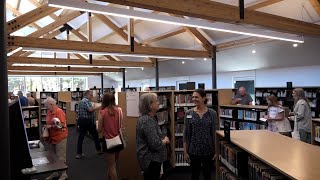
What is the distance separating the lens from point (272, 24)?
542 cm

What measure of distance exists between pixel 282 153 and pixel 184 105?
155 inches

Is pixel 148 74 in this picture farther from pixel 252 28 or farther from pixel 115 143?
pixel 115 143

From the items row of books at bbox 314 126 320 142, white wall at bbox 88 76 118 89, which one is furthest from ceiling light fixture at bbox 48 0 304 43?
white wall at bbox 88 76 118 89

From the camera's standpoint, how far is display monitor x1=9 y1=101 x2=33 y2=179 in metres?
1.85

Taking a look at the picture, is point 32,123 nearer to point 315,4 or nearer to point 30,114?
point 30,114

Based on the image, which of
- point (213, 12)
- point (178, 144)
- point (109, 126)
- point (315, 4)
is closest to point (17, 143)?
point (109, 126)

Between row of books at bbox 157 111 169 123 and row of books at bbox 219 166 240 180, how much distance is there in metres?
2.25

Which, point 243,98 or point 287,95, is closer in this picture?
point 243,98

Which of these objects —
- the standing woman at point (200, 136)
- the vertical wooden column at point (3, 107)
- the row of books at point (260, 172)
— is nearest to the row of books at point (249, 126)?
the standing woman at point (200, 136)

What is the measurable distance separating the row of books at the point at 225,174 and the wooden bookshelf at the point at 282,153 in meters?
0.38

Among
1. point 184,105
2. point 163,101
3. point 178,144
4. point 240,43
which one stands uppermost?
point 240,43

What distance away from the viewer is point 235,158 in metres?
2.86

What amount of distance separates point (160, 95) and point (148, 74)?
1106 centimetres

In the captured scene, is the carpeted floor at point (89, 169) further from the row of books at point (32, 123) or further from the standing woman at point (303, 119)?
the standing woman at point (303, 119)
